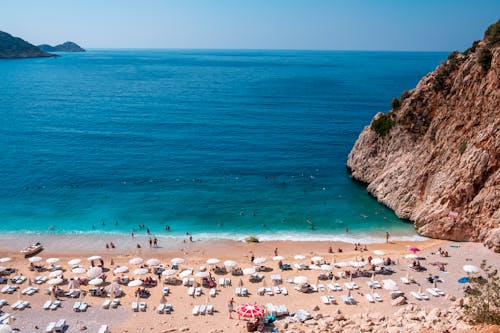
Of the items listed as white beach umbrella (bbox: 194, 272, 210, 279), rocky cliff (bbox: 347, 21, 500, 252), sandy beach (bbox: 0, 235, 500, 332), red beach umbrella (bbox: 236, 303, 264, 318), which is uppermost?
rocky cliff (bbox: 347, 21, 500, 252)

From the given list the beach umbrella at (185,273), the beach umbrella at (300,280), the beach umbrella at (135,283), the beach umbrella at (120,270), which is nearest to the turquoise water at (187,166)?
the beach umbrella at (120,270)

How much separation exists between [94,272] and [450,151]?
36142 millimetres

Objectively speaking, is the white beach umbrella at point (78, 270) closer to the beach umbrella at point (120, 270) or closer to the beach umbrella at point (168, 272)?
the beach umbrella at point (120, 270)

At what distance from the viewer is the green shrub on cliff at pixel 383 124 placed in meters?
50.2

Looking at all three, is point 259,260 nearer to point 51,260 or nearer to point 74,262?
point 74,262

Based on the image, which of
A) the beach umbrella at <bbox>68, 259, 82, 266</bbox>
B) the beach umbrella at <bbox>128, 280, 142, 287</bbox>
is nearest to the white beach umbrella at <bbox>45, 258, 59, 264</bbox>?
the beach umbrella at <bbox>68, 259, 82, 266</bbox>

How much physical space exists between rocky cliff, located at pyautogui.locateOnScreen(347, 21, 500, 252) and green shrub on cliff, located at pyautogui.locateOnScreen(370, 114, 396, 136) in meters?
0.13

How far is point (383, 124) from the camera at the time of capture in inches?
2016

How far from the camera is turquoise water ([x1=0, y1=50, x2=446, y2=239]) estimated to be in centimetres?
4516

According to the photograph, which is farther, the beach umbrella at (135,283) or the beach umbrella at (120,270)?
the beach umbrella at (120,270)

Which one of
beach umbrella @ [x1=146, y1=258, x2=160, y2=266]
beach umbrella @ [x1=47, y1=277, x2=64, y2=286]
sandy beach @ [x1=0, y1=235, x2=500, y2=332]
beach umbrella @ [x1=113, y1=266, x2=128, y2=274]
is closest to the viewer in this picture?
sandy beach @ [x1=0, y1=235, x2=500, y2=332]

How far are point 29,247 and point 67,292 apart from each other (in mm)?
11063

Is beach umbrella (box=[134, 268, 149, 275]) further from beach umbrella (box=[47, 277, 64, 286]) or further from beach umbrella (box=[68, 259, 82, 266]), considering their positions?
beach umbrella (box=[47, 277, 64, 286])

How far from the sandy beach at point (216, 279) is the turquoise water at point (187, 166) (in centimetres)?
294
